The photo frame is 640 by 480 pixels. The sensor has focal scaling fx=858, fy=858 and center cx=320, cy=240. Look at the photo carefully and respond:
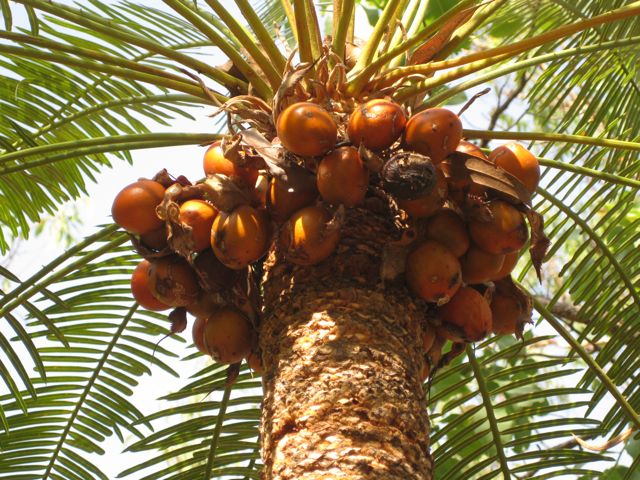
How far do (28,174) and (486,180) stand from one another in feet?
5.56

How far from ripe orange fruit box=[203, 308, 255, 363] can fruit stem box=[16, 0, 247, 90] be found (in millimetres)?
648

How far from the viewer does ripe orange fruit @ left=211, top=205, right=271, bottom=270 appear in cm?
187

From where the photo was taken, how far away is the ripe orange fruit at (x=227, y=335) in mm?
1990

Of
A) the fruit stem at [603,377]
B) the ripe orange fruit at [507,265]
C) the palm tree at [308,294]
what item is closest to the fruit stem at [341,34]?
the palm tree at [308,294]

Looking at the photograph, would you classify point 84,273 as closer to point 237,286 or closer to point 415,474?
point 237,286

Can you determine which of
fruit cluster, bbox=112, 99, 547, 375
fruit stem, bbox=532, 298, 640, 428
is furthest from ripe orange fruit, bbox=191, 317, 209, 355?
fruit stem, bbox=532, 298, 640, 428

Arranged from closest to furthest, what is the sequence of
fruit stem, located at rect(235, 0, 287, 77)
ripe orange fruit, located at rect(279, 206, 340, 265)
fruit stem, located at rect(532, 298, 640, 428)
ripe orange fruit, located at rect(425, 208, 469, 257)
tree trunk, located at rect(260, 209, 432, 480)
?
tree trunk, located at rect(260, 209, 432, 480) < ripe orange fruit, located at rect(279, 206, 340, 265) < ripe orange fruit, located at rect(425, 208, 469, 257) < fruit stem, located at rect(235, 0, 287, 77) < fruit stem, located at rect(532, 298, 640, 428)

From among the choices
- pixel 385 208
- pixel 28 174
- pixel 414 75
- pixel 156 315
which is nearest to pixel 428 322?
pixel 385 208

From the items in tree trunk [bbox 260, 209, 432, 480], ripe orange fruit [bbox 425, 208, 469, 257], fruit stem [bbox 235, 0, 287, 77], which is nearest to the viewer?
tree trunk [bbox 260, 209, 432, 480]

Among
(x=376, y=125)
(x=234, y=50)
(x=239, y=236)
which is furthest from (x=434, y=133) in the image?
(x=234, y=50)

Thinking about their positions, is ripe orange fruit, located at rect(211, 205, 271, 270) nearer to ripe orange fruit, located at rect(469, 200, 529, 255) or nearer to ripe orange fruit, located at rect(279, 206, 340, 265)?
ripe orange fruit, located at rect(279, 206, 340, 265)

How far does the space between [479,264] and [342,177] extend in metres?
0.38

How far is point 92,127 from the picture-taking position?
3221 mm

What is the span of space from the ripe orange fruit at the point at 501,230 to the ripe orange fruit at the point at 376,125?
0.88 ft
